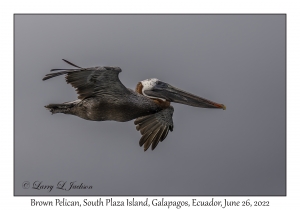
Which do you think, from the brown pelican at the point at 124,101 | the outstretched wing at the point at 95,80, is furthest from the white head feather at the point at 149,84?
the outstretched wing at the point at 95,80

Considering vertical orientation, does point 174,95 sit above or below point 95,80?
below

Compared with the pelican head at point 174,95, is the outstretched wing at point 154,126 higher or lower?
lower

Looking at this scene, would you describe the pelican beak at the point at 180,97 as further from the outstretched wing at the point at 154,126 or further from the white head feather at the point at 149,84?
the outstretched wing at the point at 154,126

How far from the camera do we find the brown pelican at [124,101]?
30.9 ft

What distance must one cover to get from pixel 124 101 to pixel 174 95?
127cm

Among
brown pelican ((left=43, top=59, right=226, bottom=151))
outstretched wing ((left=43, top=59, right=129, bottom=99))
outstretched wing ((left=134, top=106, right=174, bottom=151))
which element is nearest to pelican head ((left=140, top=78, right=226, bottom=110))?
brown pelican ((left=43, top=59, right=226, bottom=151))

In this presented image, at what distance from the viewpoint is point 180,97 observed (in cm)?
1056

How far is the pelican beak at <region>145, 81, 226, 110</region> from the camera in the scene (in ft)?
34.6

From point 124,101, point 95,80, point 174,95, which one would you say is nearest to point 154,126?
point 174,95

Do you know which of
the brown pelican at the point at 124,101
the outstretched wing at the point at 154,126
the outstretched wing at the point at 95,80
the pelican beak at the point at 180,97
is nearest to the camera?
the outstretched wing at the point at 95,80

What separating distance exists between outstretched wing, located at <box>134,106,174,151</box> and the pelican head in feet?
1.66

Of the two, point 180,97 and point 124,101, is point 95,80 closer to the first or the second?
point 124,101

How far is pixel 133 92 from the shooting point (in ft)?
32.8
